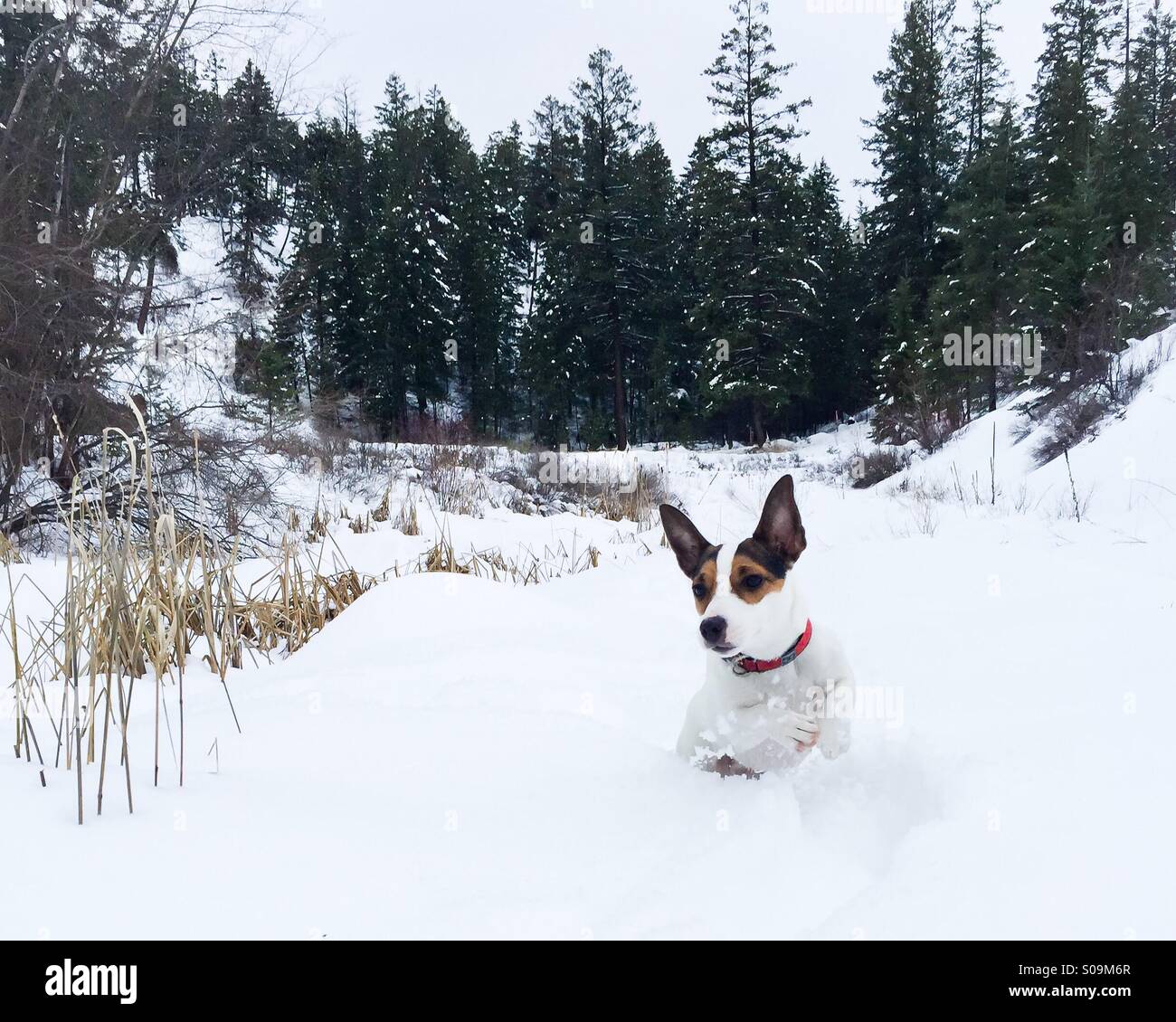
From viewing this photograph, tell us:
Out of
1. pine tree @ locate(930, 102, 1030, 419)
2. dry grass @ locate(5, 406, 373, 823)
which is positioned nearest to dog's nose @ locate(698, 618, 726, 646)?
dry grass @ locate(5, 406, 373, 823)

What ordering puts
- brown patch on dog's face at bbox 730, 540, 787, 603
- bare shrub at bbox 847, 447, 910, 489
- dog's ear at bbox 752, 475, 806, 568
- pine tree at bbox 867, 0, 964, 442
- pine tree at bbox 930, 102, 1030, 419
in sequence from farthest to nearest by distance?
pine tree at bbox 867, 0, 964, 442, pine tree at bbox 930, 102, 1030, 419, bare shrub at bbox 847, 447, 910, 489, dog's ear at bbox 752, 475, 806, 568, brown patch on dog's face at bbox 730, 540, 787, 603

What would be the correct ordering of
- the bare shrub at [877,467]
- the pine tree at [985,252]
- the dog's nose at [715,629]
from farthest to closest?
1. the pine tree at [985,252]
2. the bare shrub at [877,467]
3. the dog's nose at [715,629]

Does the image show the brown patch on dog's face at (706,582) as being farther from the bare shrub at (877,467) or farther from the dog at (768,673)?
the bare shrub at (877,467)

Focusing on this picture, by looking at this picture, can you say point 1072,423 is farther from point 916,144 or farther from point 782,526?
point 916,144

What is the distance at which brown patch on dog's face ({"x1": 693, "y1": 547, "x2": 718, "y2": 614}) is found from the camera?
188 centimetres

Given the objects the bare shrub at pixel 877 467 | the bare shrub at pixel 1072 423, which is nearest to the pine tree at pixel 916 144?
the bare shrub at pixel 877 467

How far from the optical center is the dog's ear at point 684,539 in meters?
2.08

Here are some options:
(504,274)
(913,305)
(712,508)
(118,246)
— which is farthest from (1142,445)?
(504,274)

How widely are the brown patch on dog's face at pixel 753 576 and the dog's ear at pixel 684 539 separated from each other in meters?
0.21

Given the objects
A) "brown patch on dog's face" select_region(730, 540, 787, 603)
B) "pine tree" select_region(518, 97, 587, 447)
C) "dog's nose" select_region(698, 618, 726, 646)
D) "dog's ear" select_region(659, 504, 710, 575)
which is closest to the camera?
"dog's nose" select_region(698, 618, 726, 646)

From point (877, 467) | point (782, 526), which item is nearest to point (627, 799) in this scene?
point (782, 526)

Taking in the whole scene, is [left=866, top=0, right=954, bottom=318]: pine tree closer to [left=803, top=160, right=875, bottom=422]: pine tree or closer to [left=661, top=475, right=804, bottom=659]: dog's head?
[left=803, top=160, right=875, bottom=422]: pine tree

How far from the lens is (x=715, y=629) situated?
1.69 meters
